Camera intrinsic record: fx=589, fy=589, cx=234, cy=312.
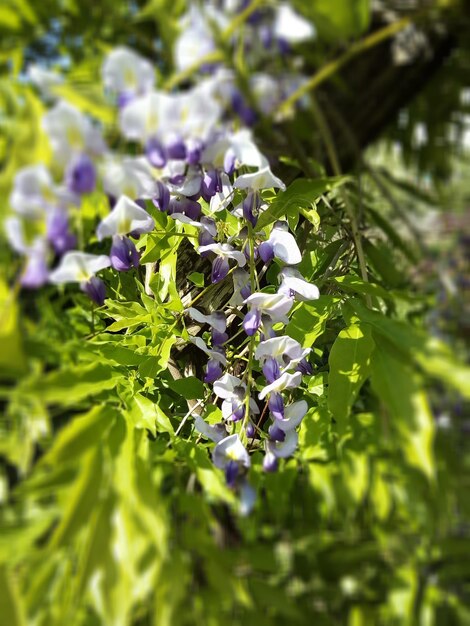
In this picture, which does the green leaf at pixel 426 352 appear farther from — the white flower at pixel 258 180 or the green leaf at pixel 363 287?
the white flower at pixel 258 180

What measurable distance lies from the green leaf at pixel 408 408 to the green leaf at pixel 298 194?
0.43 ft

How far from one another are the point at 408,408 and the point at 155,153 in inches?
8.6

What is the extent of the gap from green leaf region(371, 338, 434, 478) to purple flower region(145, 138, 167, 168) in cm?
20

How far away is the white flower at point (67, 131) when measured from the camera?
32cm

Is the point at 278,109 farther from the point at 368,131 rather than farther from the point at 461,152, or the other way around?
the point at 461,152

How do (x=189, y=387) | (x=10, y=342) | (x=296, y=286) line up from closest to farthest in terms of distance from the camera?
(x=10, y=342)
(x=296, y=286)
(x=189, y=387)

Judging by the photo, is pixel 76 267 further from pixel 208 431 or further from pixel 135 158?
pixel 208 431

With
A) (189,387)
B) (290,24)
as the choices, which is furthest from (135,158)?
(189,387)

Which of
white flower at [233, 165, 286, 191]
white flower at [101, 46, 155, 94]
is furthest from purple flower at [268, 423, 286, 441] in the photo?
white flower at [101, 46, 155, 94]

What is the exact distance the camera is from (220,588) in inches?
19.2

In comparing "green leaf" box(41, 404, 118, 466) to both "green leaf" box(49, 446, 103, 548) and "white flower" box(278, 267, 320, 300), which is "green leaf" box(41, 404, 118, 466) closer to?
"green leaf" box(49, 446, 103, 548)

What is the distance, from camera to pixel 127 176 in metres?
0.35

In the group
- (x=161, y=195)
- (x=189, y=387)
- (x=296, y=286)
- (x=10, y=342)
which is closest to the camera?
(x=10, y=342)

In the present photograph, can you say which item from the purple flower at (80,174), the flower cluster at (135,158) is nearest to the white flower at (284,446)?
the flower cluster at (135,158)
